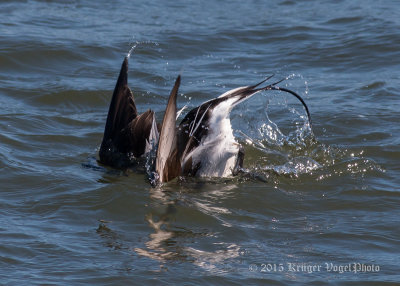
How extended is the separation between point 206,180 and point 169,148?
22.0 inches

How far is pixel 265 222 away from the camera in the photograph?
501 cm

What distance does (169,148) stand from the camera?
5.22m

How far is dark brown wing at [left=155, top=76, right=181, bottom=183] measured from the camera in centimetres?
494

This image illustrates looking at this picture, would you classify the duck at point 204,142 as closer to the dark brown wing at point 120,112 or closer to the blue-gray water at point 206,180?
the blue-gray water at point 206,180

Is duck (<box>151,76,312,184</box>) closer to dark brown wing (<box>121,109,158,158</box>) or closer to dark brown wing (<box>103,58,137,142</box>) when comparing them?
dark brown wing (<box>121,109,158,158</box>)

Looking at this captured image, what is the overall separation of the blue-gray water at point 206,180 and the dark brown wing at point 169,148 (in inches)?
5.6

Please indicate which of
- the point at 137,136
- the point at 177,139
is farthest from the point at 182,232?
the point at 137,136

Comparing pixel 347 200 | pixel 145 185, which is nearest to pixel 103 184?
pixel 145 185

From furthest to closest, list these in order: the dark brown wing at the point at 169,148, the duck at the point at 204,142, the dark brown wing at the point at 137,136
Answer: the dark brown wing at the point at 137,136, the duck at the point at 204,142, the dark brown wing at the point at 169,148

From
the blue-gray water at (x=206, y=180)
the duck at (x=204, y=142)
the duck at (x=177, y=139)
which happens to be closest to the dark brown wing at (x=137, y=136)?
the duck at (x=177, y=139)

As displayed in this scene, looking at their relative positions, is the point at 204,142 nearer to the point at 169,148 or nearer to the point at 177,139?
the point at 177,139

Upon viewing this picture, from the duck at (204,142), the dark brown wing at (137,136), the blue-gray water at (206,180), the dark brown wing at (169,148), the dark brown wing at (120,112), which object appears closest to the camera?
the blue-gray water at (206,180)

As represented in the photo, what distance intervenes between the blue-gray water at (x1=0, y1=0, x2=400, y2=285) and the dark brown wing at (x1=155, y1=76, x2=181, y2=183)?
0.46 ft

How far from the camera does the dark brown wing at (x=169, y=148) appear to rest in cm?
494
